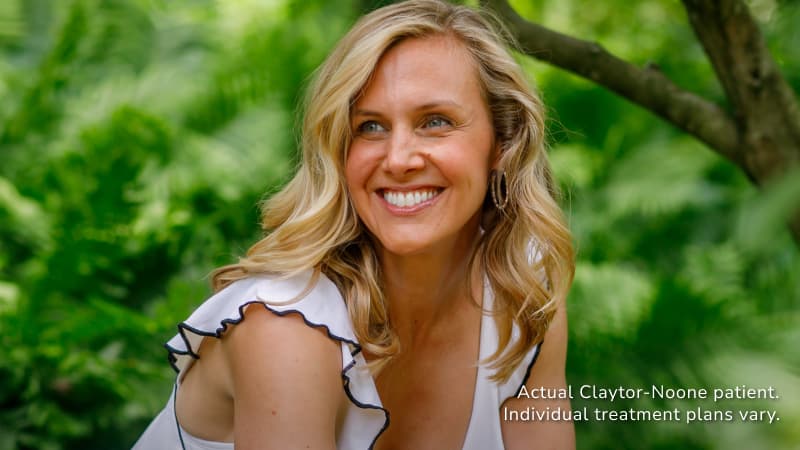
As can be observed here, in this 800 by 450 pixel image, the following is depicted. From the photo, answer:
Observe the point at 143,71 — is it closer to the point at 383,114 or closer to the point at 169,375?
the point at 169,375

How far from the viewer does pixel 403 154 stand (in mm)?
1840

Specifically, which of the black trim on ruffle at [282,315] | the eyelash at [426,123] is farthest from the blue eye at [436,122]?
the black trim on ruffle at [282,315]

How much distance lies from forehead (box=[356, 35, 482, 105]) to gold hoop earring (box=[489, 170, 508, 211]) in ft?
0.71

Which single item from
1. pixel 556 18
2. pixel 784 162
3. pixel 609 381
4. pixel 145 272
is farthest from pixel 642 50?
pixel 784 162

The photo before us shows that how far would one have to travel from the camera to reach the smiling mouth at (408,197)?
188cm

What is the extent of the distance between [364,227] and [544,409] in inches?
24.3

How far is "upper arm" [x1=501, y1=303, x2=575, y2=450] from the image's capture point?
2.19m

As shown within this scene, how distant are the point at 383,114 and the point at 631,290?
8.04 feet

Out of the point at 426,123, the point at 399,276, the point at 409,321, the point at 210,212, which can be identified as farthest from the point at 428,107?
the point at 210,212

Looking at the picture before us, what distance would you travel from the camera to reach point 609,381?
3.71m

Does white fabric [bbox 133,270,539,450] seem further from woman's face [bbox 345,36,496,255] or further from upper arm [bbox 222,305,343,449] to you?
woman's face [bbox 345,36,496,255]

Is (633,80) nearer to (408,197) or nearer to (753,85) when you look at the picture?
(753,85)

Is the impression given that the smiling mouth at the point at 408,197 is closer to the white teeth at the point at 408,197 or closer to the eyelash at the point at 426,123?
the white teeth at the point at 408,197

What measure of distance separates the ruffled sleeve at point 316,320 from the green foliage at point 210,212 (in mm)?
1238
